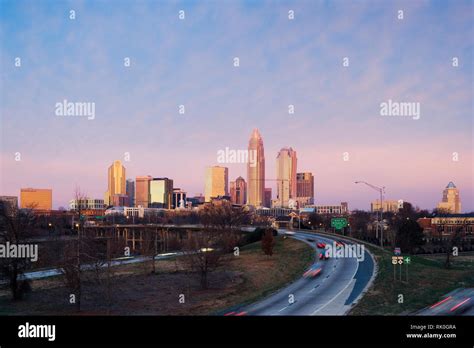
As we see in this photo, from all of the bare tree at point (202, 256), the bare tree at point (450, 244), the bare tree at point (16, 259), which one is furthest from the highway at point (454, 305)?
the bare tree at point (16, 259)

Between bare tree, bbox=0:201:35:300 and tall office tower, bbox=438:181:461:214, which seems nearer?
bare tree, bbox=0:201:35:300

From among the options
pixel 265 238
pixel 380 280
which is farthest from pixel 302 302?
pixel 265 238

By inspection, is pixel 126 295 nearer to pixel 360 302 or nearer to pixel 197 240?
pixel 197 240

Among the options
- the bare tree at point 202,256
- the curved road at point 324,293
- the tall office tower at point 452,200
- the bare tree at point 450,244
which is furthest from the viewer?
the tall office tower at point 452,200

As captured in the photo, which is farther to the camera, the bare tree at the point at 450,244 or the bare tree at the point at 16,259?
the bare tree at the point at 450,244

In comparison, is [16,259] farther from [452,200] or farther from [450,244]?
[452,200]

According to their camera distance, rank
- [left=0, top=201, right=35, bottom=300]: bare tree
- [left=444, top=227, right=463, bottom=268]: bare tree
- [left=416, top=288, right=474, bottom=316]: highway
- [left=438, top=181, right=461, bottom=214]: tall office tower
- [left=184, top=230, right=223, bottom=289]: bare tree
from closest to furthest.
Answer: [left=416, top=288, right=474, bottom=316]: highway < [left=0, top=201, right=35, bottom=300]: bare tree < [left=184, top=230, right=223, bottom=289]: bare tree < [left=444, top=227, right=463, bottom=268]: bare tree < [left=438, top=181, right=461, bottom=214]: tall office tower

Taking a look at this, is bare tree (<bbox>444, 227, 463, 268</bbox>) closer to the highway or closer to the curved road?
the curved road

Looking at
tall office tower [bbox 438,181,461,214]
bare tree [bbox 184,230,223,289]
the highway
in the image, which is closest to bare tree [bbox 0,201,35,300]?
bare tree [bbox 184,230,223,289]

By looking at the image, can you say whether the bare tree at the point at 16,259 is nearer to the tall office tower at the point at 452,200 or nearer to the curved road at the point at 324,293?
the curved road at the point at 324,293
